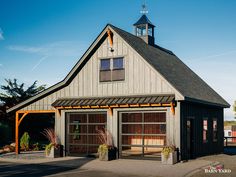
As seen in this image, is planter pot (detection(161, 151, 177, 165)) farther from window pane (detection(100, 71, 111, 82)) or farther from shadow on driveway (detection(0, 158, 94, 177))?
window pane (detection(100, 71, 111, 82))

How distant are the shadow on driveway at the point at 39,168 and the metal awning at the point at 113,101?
353cm

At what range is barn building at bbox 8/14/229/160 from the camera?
2008 cm

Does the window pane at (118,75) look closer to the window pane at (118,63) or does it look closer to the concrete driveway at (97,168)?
the window pane at (118,63)

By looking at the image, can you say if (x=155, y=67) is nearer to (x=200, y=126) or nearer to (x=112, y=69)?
(x=112, y=69)

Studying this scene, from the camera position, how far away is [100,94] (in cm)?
2266

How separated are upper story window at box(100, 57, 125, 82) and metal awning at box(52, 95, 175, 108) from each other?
4.06ft

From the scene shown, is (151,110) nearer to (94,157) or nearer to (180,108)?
(180,108)

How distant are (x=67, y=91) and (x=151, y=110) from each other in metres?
6.18

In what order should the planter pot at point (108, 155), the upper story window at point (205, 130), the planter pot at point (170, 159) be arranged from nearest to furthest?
the planter pot at point (170, 159) → the planter pot at point (108, 155) → the upper story window at point (205, 130)

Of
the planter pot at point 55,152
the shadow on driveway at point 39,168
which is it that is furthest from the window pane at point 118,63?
the planter pot at point 55,152

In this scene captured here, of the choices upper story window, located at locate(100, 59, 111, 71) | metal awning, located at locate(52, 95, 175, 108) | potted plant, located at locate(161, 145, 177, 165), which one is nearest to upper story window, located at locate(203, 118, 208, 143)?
metal awning, located at locate(52, 95, 175, 108)

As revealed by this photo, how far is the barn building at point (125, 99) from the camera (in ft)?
65.9

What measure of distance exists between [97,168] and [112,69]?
277 inches

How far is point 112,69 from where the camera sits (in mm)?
22438
